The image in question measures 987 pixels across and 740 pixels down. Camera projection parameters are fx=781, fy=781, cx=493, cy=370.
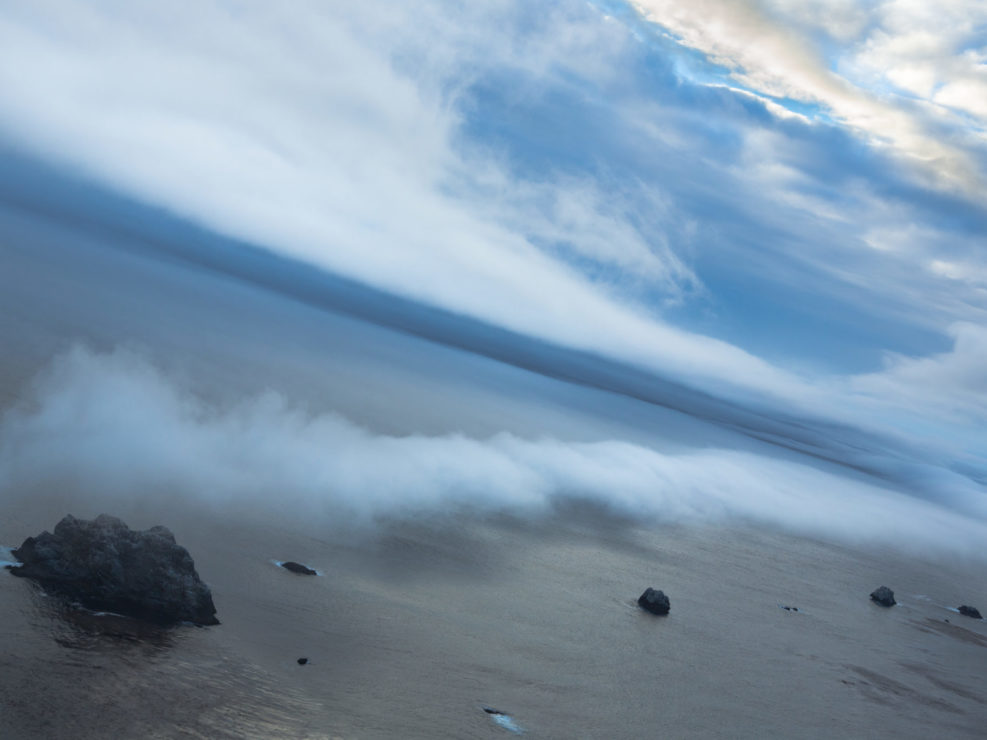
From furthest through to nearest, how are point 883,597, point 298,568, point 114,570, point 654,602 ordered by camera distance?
point 883,597, point 654,602, point 298,568, point 114,570

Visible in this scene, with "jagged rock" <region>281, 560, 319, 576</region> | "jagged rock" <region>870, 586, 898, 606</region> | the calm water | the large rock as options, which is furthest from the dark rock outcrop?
"jagged rock" <region>870, 586, 898, 606</region>

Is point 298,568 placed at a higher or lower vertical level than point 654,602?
lower

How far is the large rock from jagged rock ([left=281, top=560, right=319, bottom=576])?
7111 millimetres

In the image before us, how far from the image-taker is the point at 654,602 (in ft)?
135

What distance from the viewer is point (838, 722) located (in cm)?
3338

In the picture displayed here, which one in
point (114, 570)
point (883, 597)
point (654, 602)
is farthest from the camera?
point (883, 597)

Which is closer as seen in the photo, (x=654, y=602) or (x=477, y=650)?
(x=477, y=650)

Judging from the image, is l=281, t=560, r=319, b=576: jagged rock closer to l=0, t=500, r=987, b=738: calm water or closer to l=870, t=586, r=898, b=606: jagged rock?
l=0, t=500, r=987, b=738: calm water

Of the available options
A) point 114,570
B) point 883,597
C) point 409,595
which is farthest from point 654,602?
point 883,597

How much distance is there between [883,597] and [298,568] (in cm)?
4623

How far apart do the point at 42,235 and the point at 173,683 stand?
199209 mm

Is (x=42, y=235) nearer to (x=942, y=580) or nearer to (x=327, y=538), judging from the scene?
(x=327, y=538)

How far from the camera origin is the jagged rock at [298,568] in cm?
3316

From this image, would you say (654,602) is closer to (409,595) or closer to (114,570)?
(409,595)
